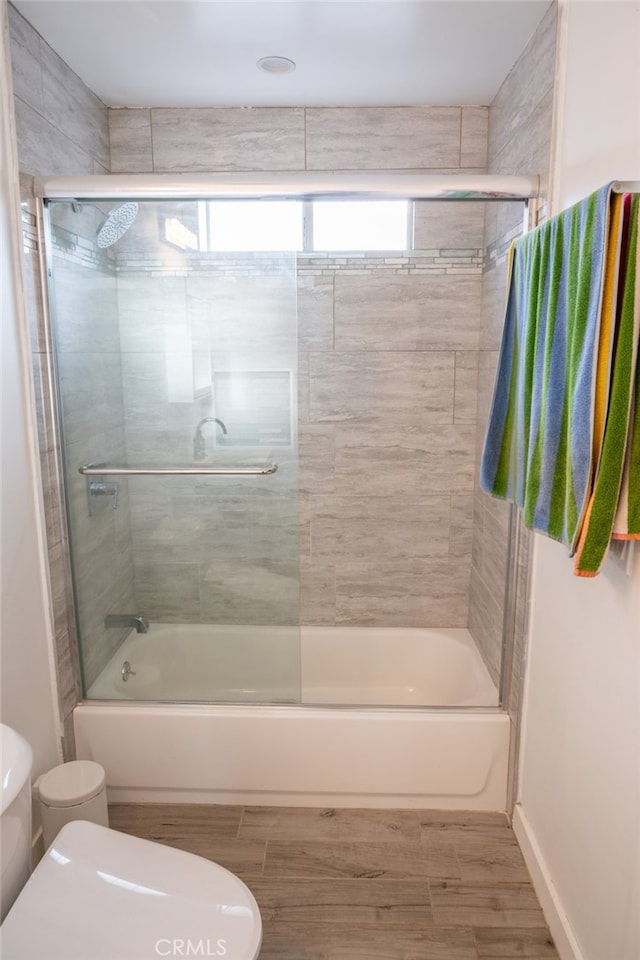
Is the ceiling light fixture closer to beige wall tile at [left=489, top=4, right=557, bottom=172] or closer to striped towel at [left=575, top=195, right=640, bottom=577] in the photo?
beige wall tile at [left=489, top=4, right=557, bottom=172]

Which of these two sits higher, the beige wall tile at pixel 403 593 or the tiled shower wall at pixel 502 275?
the tiled shower wall at pixel 502 275

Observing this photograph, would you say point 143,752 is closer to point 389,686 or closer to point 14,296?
point 389,686

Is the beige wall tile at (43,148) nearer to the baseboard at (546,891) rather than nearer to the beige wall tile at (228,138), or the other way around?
the beige wall tile at (228,138)

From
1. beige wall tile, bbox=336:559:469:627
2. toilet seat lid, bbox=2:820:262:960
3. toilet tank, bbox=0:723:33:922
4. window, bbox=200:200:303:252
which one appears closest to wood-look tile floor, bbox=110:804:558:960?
toilet seat lid, bbox=2:820:262:960

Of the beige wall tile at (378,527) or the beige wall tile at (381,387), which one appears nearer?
the beige wall tile at (381,387)

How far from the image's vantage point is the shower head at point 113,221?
194 cm

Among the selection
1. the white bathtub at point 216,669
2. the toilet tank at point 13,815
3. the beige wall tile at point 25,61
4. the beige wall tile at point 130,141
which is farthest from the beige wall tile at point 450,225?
the toilet tank at point 13,815

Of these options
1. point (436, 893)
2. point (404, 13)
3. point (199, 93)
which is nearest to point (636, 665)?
point (436, 893)

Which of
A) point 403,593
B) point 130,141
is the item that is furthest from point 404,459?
point 130,141

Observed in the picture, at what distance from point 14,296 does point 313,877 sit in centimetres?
190

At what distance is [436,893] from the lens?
5.90 ft

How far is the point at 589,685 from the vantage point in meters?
1.47

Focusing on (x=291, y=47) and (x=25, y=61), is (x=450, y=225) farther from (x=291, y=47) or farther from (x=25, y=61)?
(x=25, y=61)

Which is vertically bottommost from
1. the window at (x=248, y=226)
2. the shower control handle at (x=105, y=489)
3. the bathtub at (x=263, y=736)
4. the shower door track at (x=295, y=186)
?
the bathtub at (x=263, y=736)
